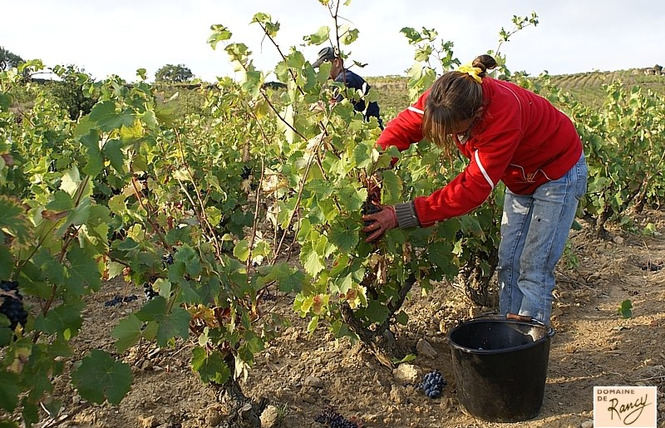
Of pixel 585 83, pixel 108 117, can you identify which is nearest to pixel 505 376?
pixel 108 117

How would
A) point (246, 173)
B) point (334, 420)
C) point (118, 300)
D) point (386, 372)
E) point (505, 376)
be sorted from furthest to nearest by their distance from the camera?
1. point (246, 173)
2. point (118, 300)
3. point (386, 372)
4. point (334, 420)
5. point (505, 376)

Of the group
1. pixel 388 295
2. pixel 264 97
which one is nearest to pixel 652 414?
pixel 388 295

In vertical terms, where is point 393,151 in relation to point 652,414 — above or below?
above

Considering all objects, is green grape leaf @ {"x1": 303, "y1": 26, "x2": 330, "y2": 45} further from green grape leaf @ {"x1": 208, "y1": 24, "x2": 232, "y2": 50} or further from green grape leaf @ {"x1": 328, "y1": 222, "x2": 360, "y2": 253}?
green grape leaf @ {"x1": 328, "y1": 222, "x2": 360, "y2": 253}

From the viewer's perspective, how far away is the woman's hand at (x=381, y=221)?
2377 millimetres

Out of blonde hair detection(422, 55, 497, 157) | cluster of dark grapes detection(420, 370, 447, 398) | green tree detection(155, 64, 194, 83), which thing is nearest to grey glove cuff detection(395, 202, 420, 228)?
blonde hair detection(422, 55, 497, 157)

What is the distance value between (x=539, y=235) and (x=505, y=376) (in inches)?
28.2

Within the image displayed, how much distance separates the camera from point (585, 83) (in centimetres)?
4262

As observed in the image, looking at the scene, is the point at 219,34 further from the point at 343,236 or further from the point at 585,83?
the point at 585,83

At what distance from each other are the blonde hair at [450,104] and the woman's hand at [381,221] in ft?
1.12

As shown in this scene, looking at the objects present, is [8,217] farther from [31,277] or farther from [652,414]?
[652,414]

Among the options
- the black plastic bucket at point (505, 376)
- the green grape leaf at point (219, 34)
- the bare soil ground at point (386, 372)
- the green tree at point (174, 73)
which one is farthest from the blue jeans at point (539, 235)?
the green tree at point (174, 73)

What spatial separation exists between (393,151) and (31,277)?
4.33ft

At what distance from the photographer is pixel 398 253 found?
270cm
